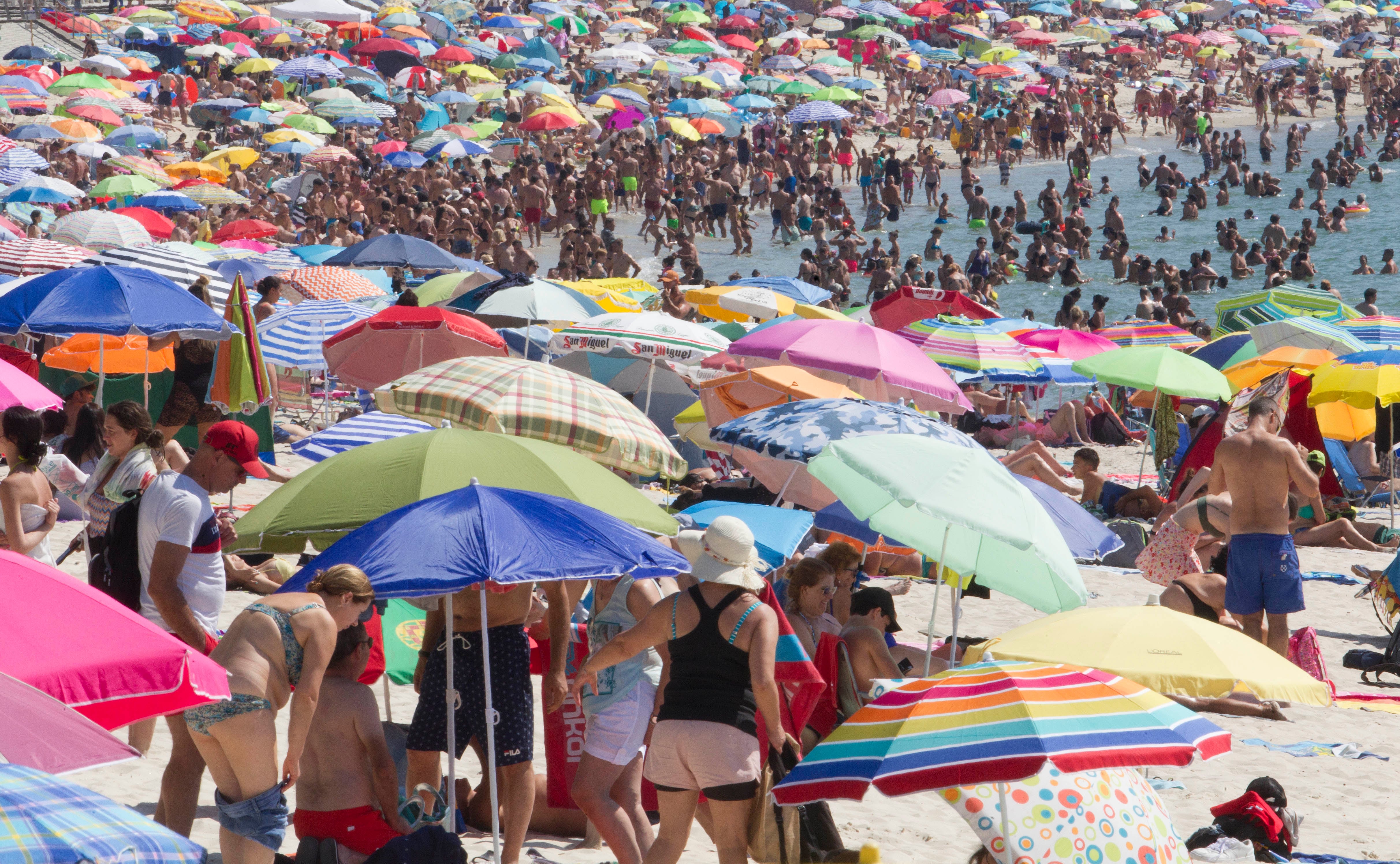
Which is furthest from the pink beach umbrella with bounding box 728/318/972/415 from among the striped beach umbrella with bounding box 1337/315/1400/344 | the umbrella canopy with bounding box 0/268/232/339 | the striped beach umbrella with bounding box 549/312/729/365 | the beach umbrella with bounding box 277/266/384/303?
the striped beach umbrella with bounding box 1337/315/1400/344

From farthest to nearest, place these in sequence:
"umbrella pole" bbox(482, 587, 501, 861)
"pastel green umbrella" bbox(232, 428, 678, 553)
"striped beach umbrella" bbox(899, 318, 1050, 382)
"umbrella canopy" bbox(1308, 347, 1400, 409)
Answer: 1. "striped beach umbrella" bbox(899, 318, 1050, 382)
2. "umbrella canopy" bbox(1308, 347, 1400, 409)
3. "pastel green umbrella" bbox(232, 428, 678, 553)
4. "umbrella pole" bbox(482, 587, 501, 861)

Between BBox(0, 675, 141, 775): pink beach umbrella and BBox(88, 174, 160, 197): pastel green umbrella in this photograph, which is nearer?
BBox(0, 675, 141, 775): pink beach umbrella

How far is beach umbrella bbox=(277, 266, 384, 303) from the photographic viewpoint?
13.2 metres

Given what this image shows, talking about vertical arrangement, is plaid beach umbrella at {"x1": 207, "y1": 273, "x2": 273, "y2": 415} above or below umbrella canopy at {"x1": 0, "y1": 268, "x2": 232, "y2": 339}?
below

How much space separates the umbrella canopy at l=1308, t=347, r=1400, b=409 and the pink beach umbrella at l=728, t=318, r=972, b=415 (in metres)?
3.55

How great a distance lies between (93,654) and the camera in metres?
2.76

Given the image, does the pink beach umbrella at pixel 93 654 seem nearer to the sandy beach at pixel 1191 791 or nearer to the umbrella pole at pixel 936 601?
the sandy beach at pixel 1191 791

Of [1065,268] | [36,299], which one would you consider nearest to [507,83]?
[1065,268]

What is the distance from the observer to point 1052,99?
37625 millimetres

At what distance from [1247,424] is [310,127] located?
2214cm

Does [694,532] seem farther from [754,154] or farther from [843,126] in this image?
[843,126]

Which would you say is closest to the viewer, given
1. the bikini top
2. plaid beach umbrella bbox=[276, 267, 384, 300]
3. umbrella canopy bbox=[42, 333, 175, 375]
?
the bikini top

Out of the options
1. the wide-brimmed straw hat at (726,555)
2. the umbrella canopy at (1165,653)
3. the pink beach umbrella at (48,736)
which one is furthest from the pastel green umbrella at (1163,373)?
the pink beach umbrella at (48,736)

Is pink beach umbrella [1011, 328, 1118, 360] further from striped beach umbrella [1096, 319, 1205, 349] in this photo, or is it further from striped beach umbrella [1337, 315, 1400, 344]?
striped beach umbrella [1337, 315, 1400, 344]
